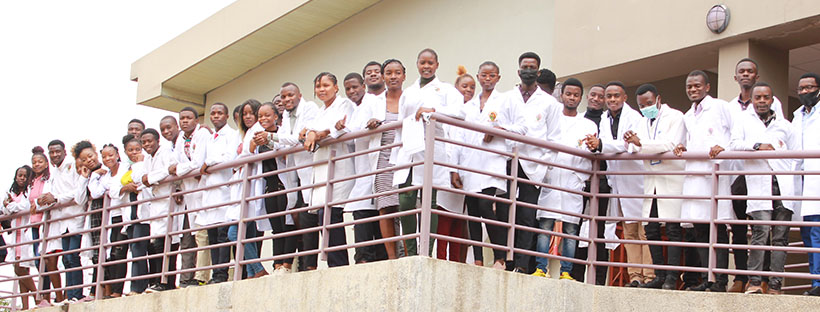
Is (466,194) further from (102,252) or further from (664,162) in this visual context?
(102,252)

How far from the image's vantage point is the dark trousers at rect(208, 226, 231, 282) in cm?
953

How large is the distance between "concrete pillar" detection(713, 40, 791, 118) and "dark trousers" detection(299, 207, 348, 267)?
422 cm

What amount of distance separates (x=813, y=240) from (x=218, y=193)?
5.13 m

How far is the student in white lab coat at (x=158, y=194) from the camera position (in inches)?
400

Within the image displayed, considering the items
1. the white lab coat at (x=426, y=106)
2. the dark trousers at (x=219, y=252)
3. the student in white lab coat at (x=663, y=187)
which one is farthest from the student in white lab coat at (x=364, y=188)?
the student in white lab coat at (x=663, y=187)

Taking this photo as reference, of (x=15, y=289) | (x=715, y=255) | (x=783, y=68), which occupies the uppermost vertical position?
(x=783, y=68)

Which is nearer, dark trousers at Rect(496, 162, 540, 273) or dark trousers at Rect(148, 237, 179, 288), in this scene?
dark trousers at Rect(496, 162, 540, 273)

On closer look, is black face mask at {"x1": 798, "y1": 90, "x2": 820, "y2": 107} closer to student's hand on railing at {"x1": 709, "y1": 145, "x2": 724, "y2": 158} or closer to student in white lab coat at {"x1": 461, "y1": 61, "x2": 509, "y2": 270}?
student's hand on railing at {"x1": 709, "y1": 145, "x2": 724, "y2": 158}

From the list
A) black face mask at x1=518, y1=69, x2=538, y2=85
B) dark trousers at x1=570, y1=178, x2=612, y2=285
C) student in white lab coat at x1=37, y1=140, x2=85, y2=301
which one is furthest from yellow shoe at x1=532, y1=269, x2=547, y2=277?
student in white lab coat at x1=37, y1=140, x2=85, y2=301

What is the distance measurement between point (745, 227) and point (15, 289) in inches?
338

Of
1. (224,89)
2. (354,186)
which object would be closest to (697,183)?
(354,186)

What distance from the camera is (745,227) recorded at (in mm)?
8219

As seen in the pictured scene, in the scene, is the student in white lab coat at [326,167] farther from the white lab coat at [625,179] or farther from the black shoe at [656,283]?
the black shoe at [656,283]

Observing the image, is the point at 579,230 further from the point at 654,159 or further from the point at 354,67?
the point at 354,67
